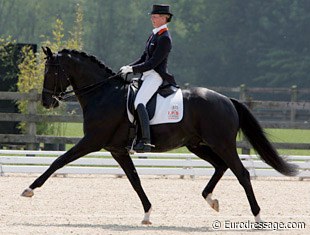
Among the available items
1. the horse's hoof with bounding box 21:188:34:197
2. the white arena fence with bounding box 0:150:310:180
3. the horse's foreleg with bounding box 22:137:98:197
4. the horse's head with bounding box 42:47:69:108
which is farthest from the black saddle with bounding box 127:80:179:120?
the white arena fence with bounding box 0:150:310:180

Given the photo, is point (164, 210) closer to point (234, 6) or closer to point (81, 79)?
point (81, 79)

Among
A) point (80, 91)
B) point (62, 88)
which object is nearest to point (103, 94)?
point (80, 91)

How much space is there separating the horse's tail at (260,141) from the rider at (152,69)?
2.85 ft

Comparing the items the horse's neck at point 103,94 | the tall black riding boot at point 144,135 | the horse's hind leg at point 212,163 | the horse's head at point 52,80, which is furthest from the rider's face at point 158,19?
the horse's hind leg at point 212,163

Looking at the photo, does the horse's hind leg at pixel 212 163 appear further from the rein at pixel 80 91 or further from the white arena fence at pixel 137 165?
the white arena fence at pixel 137 165

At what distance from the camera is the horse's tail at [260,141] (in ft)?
32.9

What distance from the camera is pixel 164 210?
10609mm

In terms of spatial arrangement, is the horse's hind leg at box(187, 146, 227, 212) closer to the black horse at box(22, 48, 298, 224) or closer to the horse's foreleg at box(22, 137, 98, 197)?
the black horse at box(22, 48, 298, 224)

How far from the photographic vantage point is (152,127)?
9.70 m

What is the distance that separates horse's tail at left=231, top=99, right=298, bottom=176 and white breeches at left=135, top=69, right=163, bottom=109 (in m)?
0.92

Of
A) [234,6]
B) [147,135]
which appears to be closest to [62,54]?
[147,135]

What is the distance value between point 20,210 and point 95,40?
146ft

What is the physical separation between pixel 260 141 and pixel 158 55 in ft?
5.02

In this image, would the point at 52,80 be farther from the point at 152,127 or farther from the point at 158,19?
the point at 158,19
